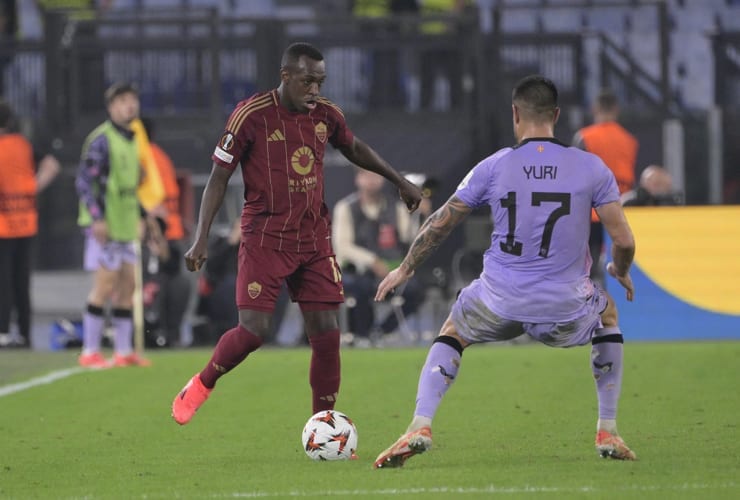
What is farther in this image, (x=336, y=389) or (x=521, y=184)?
(x=336, y=389)

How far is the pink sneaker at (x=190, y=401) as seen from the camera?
8.37 meters

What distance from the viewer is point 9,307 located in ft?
55.8

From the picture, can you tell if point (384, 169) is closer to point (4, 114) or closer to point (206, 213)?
point (206, 213)

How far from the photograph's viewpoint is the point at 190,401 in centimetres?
840

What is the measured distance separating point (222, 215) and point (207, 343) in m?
3.70

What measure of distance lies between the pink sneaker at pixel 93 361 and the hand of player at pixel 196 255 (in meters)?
6.31

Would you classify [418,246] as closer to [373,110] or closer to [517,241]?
[517,241]

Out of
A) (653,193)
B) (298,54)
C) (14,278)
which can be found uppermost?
(298,54)

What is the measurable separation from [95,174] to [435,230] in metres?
7.24

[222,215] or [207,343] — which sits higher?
[222,215]

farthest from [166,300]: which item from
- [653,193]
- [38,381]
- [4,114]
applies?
[653,193]

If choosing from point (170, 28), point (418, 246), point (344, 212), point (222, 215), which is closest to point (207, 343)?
point (344, 212)

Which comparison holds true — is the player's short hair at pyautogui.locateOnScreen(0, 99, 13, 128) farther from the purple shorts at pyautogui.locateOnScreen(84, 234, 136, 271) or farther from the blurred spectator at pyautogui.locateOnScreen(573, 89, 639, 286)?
the blurred spectator at pyautogui.locateOnScreen(573, 89, 639, 286)

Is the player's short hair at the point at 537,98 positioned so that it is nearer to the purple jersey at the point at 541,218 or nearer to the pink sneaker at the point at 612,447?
the purple jersey at the point at 541,218
